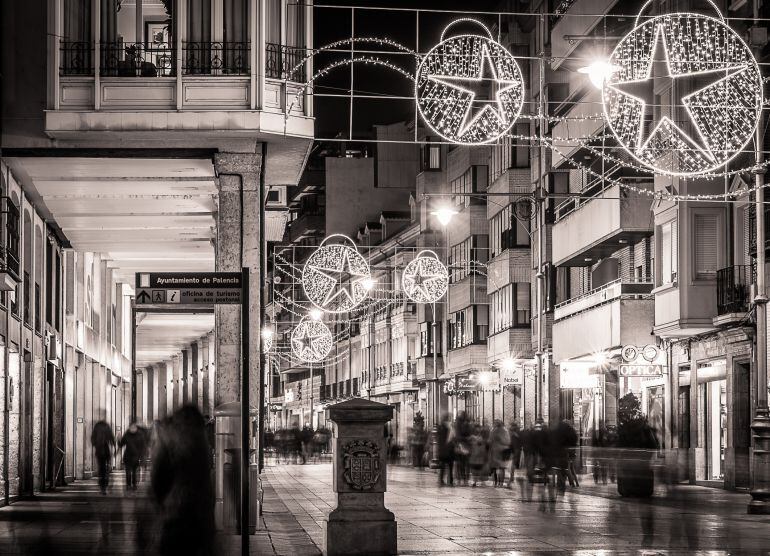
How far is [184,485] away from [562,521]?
46.5 ft

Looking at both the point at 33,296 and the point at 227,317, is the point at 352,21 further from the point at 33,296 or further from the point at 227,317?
the point at 33,296

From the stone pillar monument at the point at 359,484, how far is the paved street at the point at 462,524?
0.86 meters

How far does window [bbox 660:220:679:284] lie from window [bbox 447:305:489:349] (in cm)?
2743

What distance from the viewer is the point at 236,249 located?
24500 millimetres

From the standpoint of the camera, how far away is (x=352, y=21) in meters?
20.7

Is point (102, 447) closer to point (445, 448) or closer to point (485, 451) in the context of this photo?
point (485, 451)

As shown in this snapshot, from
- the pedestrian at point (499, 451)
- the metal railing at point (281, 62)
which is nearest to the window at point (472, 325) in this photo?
the pedestrian at point (499, 451)

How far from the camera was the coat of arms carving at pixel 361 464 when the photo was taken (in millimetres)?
17906

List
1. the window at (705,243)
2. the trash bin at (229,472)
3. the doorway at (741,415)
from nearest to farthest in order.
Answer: the trash bin at (229,472), the doorway at (741,415), the window at (705,243)

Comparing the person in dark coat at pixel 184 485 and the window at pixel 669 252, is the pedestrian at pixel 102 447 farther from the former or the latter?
the person in dark coat at pixel 184 485

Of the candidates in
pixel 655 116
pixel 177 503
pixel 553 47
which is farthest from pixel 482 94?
pixel 177 503

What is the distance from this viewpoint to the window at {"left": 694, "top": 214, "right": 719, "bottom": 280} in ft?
126

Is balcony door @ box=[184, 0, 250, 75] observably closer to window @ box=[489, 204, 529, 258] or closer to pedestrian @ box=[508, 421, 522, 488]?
pedestrian @ box=[508, 421, 522, 488]

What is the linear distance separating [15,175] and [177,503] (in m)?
19.5
